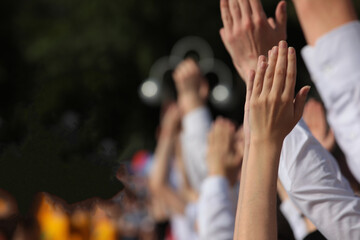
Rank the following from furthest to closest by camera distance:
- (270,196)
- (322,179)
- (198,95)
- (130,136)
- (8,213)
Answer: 1. (130,136)
2. (198,95)
3. (8,213)
4. (322,179)
5. (270,196)

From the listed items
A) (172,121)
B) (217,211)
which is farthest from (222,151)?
(172,121)

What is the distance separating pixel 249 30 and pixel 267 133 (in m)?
0.45

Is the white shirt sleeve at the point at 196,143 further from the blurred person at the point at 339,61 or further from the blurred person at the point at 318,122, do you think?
the blurred person at the point at 339,61

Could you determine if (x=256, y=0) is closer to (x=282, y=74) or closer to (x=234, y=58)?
(x=234, y=58)

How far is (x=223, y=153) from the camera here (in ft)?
8.34

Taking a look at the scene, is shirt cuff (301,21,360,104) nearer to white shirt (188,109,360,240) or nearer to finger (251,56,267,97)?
white shirt (188,109,360,240)

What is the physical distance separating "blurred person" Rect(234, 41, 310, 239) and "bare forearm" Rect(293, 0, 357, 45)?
439 millimetres

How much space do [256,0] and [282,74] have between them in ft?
1.50

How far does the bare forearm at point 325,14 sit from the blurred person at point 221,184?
2.33 feet

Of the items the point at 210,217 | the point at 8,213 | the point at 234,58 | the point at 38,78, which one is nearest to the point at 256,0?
the point at 234,58

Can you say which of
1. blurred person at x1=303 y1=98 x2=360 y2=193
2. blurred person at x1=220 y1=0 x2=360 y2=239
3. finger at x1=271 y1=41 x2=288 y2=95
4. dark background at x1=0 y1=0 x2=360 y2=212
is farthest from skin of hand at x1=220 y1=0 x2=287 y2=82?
dark background at x1=0 y1=0 x2=360 y2=212

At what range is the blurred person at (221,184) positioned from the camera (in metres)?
2.46

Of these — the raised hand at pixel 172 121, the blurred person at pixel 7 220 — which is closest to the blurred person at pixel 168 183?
the raised hand at pixel 172 121

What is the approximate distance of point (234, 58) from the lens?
192 centimetres
